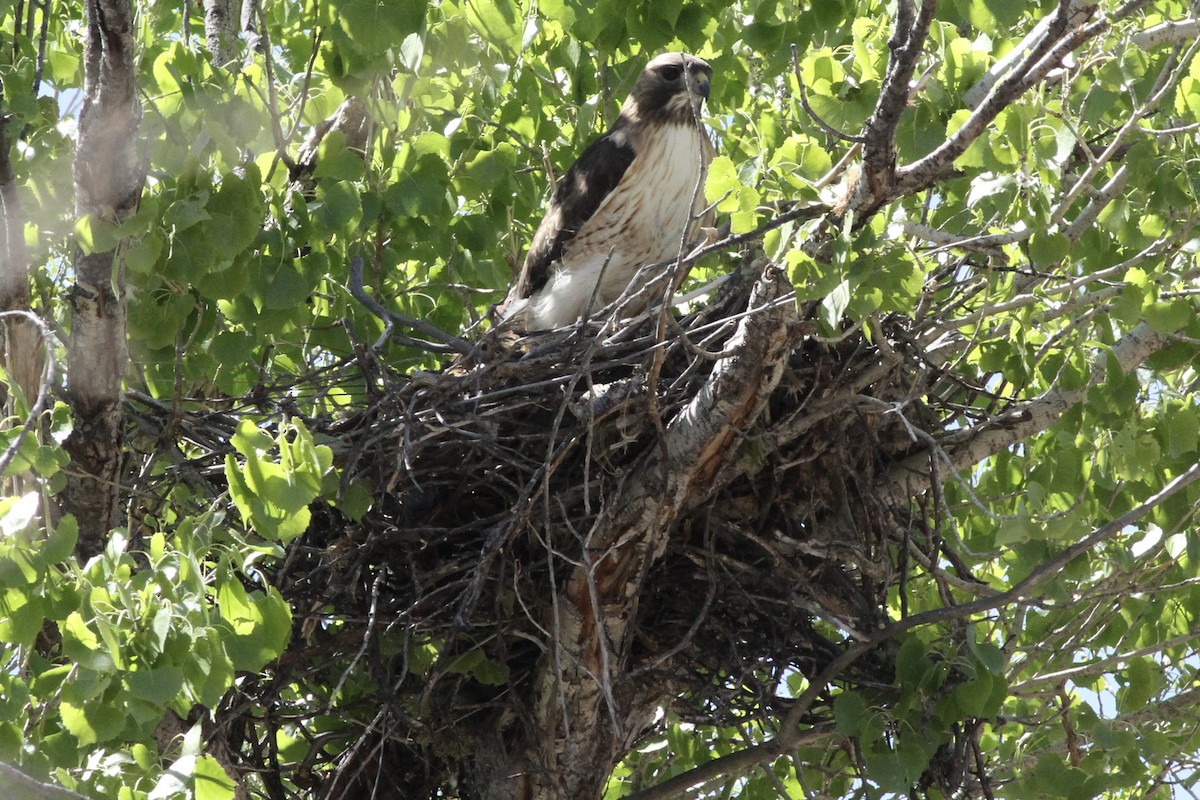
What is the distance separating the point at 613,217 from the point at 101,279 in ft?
6.64

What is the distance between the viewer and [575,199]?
198 inches

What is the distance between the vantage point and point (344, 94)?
4.02 meters

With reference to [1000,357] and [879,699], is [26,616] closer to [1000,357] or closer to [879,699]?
[879,699]

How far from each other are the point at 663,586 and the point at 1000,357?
1226 mm

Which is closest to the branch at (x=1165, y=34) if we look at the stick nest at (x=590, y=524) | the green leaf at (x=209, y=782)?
the stick nest at (x=590, y=524)

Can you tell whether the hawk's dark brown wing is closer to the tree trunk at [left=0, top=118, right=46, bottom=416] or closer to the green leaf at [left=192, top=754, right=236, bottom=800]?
the tree trunk at [left=0, top=118, right=46, bottom=416]

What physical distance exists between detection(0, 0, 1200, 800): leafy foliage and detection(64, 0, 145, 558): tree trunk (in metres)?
0.08

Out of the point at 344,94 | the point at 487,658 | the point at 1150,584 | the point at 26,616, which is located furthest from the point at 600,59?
the point at 26,616

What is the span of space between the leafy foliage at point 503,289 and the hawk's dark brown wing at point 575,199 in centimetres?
16

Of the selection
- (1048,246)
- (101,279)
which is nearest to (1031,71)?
(1048,246)

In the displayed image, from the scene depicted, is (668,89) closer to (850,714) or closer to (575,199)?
(575,199)

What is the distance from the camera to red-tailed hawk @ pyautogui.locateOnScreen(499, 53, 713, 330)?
4.98 metres

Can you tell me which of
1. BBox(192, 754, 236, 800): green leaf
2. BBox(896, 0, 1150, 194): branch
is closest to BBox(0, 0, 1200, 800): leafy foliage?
BBox(192, 754, 236, 800): green leaf

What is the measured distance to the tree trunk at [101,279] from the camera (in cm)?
321
